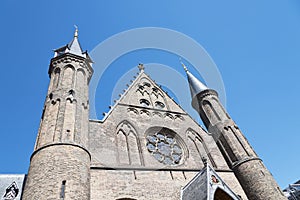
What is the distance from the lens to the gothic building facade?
30.7 feet

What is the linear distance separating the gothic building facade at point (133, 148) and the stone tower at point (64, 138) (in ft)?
0.10

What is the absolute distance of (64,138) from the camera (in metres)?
10.2

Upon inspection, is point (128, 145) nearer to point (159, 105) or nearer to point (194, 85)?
point (159, 105)

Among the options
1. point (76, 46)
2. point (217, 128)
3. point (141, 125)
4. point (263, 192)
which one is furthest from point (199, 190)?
point (76, 46)

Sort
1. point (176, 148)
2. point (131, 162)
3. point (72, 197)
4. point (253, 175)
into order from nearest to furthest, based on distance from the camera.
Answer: point (72, 197)
point (131, 162)
point (253, 175)
point (176, 148)

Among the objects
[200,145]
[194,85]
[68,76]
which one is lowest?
[200,145]

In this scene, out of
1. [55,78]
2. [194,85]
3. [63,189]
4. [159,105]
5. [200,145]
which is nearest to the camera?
[63,189]

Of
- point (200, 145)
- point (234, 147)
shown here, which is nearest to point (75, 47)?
point (200, 145)

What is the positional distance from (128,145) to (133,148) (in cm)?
31

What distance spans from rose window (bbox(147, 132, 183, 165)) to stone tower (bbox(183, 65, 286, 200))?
3.01m

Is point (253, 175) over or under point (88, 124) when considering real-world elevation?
under

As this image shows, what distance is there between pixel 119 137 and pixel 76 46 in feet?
24.3

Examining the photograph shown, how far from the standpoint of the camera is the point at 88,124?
1230 centimetres

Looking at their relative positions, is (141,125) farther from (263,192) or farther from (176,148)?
(263,192)
